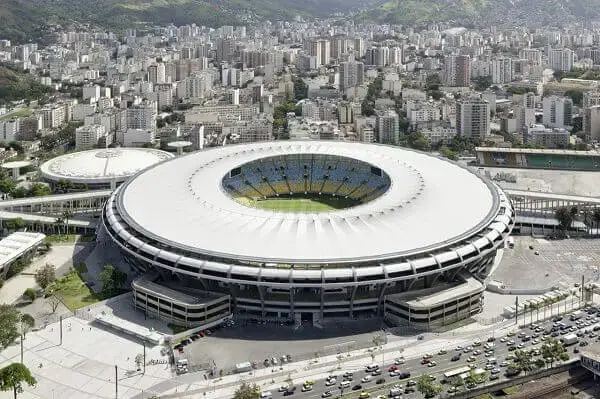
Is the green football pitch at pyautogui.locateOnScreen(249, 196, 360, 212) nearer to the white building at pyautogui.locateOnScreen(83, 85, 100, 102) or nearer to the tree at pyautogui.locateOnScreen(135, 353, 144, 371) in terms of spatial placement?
the tree at pyautogui.locateOnScreen(135, 353, 144, 371)

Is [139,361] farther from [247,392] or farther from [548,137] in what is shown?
[548,137]

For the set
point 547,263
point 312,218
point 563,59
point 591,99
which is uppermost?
point 563,59

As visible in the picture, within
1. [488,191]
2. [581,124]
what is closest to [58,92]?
[581,124]

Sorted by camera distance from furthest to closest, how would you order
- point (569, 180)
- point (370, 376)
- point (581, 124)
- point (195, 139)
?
point (581, 124), point (195, 139), point (569, 180), point (370, 376)

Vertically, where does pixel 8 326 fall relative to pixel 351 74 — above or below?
below

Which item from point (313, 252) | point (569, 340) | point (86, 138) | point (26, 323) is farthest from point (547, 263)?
point (86, 138)

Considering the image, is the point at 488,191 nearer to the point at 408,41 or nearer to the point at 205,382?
the point at 205,382
